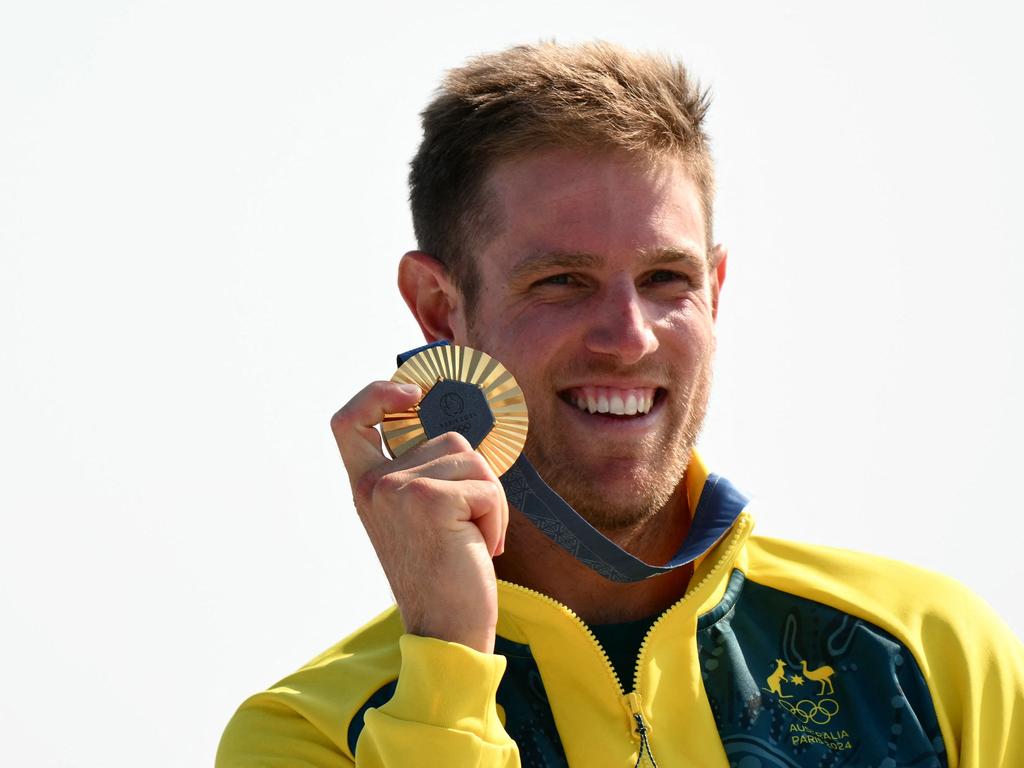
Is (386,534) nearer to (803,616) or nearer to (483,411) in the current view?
(483,411)

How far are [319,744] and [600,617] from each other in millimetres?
1040

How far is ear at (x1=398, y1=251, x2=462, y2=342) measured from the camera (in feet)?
17.3

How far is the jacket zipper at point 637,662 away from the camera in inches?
172

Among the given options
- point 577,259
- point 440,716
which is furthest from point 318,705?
point 577,259

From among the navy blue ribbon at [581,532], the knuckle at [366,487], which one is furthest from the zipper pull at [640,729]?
the knuckle at [366,487]

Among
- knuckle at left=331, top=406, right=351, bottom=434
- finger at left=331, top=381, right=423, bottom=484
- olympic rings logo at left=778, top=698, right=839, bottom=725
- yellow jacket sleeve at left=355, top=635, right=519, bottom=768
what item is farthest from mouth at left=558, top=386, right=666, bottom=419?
yellow jacket sleeve at left=355, top=635, right=519, bottom=768

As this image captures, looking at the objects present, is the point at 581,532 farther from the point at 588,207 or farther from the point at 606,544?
the point at 588,207

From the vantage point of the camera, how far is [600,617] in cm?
490

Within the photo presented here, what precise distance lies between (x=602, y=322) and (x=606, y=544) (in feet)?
2.41

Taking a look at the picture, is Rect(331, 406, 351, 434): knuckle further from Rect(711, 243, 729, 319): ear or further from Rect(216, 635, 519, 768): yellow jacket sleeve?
Rect(711, 243, 729, 319): ear

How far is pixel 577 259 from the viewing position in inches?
187

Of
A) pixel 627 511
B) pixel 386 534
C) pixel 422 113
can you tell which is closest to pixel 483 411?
pixel 386 534

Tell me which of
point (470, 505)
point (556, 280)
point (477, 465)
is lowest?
point (470, 505)

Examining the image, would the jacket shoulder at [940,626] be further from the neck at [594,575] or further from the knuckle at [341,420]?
the knuckle at [341,420]
